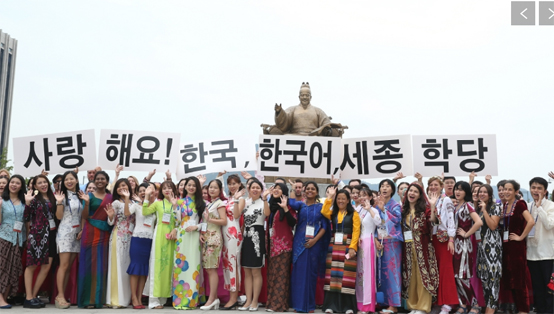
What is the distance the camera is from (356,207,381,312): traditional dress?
702cm

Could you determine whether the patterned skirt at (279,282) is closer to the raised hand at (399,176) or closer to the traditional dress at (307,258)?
the traditional dress at (307,258)

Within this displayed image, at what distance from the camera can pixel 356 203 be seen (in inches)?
302

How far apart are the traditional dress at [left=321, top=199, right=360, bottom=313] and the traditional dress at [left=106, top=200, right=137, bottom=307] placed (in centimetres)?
260

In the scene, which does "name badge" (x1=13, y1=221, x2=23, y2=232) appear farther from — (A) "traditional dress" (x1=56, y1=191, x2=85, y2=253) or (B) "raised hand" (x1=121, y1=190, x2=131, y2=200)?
(B) "raised hand" (x1=121, y1=190, x2=131, y2=200)

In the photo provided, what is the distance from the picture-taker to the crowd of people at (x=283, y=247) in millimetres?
7047

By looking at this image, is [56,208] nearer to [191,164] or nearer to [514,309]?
[191,164]

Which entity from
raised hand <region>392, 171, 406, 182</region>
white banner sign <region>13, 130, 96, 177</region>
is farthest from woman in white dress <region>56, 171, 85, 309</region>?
raised hand <region>392, 171, 406, 182</region>

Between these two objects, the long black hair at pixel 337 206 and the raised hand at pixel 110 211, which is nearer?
the long black hair at pixel 337 206

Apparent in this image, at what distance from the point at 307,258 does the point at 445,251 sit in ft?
5.71

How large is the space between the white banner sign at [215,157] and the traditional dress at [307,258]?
1738 millimetres

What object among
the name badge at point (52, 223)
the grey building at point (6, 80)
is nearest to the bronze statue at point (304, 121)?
the name badge at point (52, 223)

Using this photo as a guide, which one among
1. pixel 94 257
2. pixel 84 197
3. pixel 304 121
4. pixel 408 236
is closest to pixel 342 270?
pixel 408 236

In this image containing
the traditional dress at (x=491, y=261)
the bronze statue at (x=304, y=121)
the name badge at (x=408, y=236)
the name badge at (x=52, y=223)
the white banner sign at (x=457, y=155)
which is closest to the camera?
the traditional dress at (x=491, y=261)

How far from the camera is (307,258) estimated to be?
283 inches
